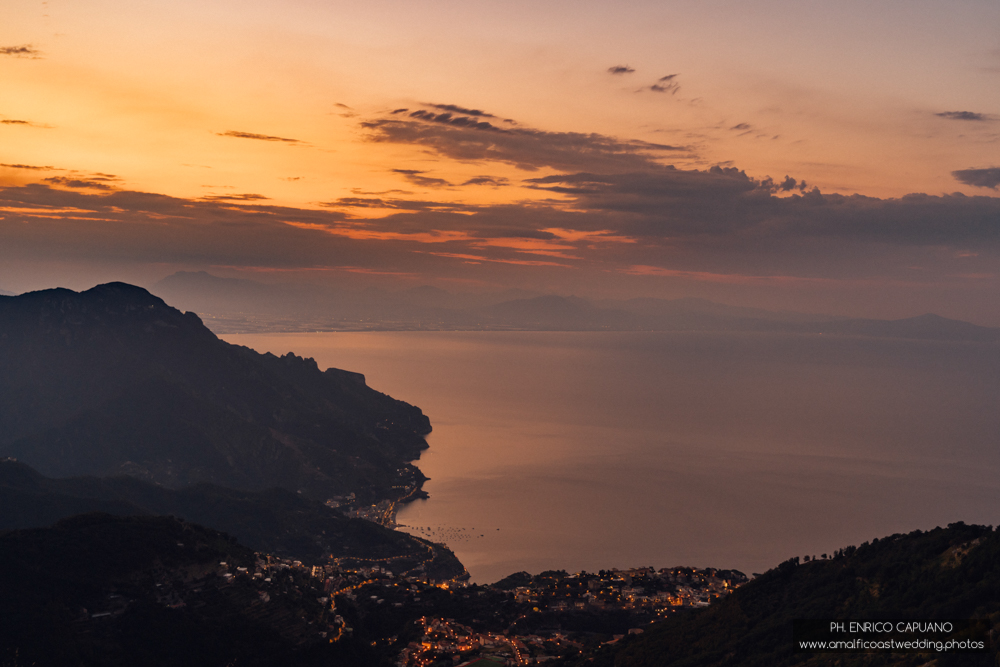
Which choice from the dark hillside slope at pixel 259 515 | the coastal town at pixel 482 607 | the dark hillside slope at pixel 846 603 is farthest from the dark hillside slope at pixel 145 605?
the dark hillside slope at pixel 259 515

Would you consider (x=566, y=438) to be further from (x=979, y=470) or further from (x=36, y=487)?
(x=36, y=487)

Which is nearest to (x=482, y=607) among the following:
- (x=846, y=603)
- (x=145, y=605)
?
(x=145, y=605)

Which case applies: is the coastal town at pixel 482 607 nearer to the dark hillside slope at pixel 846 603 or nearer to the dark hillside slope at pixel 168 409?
the dark hillside slope at pixel 846 603

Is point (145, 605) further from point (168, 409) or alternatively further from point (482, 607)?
point (168, 409)

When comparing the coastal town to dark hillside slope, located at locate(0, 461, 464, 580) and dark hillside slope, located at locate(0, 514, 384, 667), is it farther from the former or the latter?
dark hillside slope, located at locate(0, 461, 464, 580)

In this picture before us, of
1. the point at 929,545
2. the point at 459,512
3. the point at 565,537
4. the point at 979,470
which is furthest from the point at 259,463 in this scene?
the point at 979,470

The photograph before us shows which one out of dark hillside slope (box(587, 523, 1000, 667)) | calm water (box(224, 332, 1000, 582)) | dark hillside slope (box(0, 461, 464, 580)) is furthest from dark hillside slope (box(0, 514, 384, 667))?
calm water (box(224, 332, 1000, 582))
